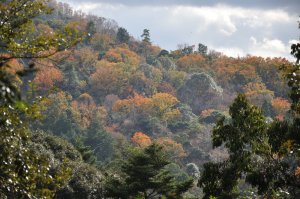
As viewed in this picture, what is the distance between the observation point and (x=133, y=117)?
10862 cm

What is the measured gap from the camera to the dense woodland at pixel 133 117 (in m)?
8.60

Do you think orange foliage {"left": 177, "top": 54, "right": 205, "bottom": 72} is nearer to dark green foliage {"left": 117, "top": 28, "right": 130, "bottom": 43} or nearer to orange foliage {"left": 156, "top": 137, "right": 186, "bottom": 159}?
dark green foliage {"left": 117, "top": 28, "right": 130, "bottom": 43}

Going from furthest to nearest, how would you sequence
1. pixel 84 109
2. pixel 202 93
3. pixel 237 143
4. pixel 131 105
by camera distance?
pixel 202 93 → pixel 131 105 → pixel 84 109 → pixel 237 143

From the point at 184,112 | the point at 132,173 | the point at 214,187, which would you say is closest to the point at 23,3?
the point at 214,187

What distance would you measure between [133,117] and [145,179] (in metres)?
83.9

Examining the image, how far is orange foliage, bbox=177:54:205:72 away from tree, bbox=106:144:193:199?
375 feet

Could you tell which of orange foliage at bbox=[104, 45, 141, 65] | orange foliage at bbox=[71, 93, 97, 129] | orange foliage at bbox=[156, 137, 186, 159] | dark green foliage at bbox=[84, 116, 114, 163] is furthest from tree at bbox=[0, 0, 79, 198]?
orange foliage at bbox=[104, 45, 141, 65]

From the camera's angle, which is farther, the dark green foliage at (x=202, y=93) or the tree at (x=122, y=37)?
the tree at (x=122, y=37)

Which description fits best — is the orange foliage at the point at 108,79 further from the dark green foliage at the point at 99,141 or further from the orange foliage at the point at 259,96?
the orange foliage at the point at 259,96

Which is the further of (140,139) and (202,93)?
(202,93)

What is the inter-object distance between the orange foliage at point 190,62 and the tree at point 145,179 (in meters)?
114

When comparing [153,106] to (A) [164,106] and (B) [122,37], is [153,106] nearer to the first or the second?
(A) [164,106]

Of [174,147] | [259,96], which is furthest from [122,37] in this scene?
[174,147]

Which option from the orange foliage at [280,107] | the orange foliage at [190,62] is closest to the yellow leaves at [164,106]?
the orange foliage at [280,107]
